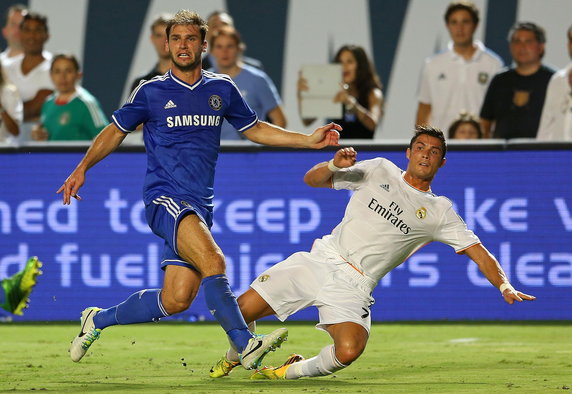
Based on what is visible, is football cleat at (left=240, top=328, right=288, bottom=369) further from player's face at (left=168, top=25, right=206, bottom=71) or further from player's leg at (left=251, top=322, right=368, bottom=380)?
player's face at (left=168, top=25, right=206, bottom=71)

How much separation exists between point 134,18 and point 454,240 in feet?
26.4

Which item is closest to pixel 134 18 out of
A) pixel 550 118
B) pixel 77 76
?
pixel 77 76

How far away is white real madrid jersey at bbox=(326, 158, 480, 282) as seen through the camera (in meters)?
8.12

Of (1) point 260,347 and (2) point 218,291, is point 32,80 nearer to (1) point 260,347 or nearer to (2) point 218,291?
(2) point 218,291

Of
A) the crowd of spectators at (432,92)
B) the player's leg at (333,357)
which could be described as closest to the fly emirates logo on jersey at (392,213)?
the player's leg at (333,357)

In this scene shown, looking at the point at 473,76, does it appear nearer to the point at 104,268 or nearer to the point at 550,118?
the point at 550,118

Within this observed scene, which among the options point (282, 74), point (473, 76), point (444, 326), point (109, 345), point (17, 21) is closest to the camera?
point (109, 345)

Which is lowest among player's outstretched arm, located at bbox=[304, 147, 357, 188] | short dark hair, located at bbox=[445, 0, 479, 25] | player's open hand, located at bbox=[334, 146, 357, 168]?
player's outstretched arm, located at bbox=[304, 147, 357, 188]

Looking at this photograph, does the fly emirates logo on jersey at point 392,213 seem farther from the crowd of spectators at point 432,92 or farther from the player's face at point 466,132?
the player's face at point 466,132

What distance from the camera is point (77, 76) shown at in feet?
40.0

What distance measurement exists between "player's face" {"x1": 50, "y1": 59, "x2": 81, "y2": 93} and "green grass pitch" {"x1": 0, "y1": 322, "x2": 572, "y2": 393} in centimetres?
224

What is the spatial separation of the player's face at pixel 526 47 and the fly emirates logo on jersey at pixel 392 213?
404 centimetres

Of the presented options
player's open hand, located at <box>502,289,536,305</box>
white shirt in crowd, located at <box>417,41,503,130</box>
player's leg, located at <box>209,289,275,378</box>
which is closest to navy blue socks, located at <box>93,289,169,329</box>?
player's leg, located at <box>209,289,275,378</box>

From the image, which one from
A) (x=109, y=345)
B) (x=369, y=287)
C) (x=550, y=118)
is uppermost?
(x=550, y=118)
